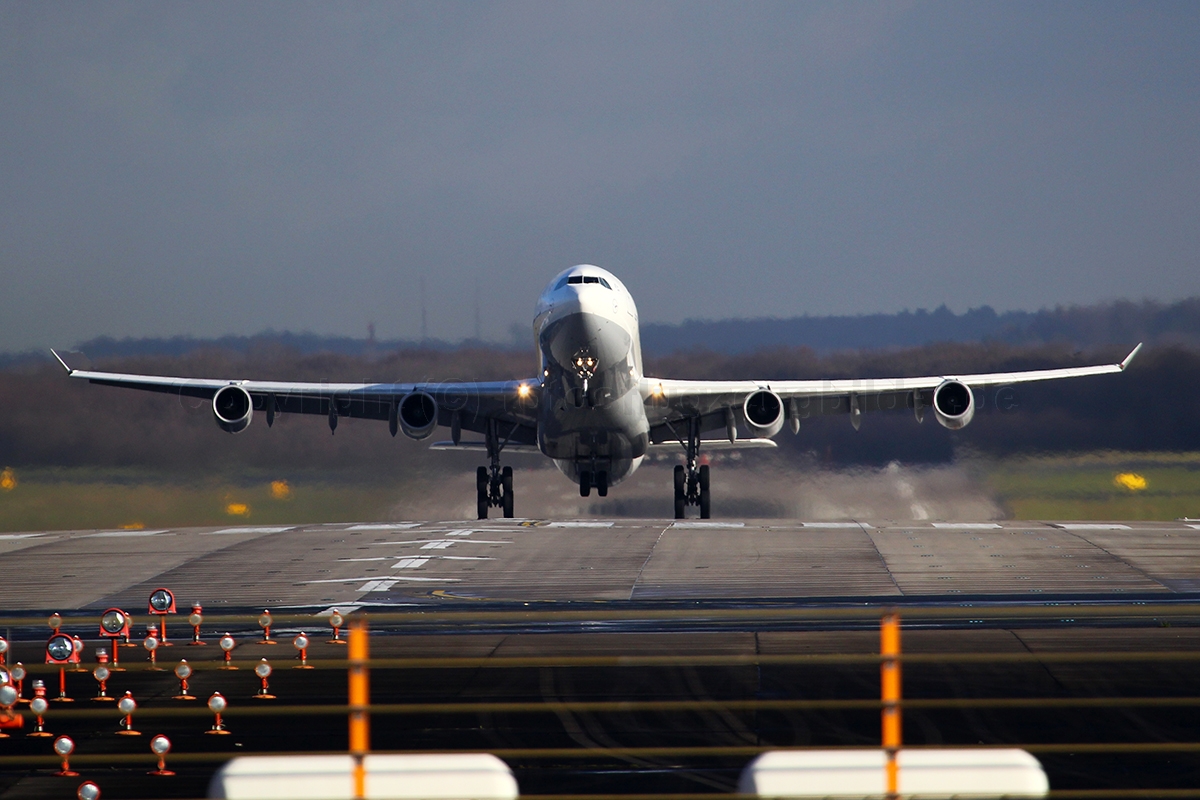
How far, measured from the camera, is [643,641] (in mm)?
17250

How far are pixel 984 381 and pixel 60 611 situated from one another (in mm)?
29006

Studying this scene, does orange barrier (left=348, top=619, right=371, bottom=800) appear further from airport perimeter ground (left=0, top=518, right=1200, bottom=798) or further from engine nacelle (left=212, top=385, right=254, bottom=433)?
engine nacelle (left=212, top=385, right=254, bottom=433)

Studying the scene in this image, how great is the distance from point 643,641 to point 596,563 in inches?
430

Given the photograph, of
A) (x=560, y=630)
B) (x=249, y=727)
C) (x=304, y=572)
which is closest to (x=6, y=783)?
(x=249, y=727)

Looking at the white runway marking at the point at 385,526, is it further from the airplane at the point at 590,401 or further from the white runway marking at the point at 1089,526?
the white runway marking at the point at 1089,526

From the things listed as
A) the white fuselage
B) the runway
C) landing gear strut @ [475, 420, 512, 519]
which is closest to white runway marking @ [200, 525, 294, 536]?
the runway

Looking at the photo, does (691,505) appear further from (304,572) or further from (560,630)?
(560,630)

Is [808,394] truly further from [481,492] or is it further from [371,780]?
[371,780]

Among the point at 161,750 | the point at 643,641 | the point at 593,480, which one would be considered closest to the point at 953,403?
the point at 593,480

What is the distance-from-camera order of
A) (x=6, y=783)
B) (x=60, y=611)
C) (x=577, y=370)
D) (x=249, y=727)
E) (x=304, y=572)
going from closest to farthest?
(x=6, y=783), (x=249, y=727), (x=60, y=611), (x=304, y=572), (x=577, y=370)

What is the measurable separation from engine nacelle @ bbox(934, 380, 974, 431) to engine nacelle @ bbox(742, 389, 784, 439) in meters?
4.94

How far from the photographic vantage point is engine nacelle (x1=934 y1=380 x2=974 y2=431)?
38.2 m

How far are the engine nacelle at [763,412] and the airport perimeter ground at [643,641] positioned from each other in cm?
287

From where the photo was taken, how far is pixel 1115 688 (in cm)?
1348
